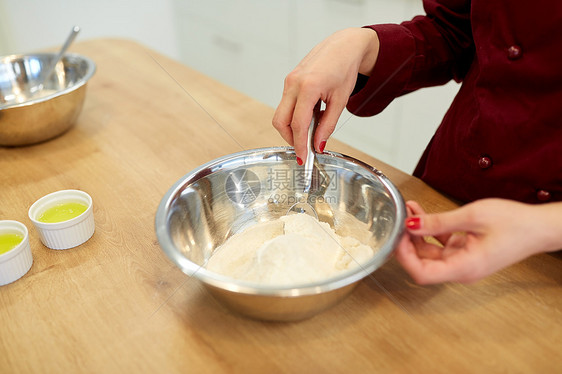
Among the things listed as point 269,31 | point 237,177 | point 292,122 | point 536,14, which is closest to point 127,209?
point 237,177

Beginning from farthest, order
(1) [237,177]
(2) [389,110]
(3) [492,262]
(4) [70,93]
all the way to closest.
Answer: (2) [389,110]
(4) [70,93]
(1) [237,177]
(3) [492,262]

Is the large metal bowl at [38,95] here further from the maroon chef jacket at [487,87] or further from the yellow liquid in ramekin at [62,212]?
the maroon chef jacket at [487,87]

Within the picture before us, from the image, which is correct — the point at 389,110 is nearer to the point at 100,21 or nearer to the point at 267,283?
the point at 267,283

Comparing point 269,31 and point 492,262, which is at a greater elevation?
point 492,262

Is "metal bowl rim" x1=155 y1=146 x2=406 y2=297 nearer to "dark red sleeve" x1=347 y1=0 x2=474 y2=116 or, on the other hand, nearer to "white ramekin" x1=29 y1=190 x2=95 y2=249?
"white ramekin" x1=29 y1=190 x2=95 y2=249

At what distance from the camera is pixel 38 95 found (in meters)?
1.18

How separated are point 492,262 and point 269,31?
7.47 feet

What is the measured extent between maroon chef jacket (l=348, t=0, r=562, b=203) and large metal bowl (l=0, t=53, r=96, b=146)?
1.97ft

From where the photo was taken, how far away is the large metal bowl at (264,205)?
0.58m

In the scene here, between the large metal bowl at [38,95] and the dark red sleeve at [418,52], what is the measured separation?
1.97 ft

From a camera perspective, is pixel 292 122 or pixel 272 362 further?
pixel 292 122

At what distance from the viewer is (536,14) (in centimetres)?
67

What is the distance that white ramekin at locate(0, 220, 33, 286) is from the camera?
667 millimetres

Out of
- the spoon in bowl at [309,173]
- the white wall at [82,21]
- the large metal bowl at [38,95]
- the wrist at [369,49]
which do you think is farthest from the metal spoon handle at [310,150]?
the white wall at [82,21]
